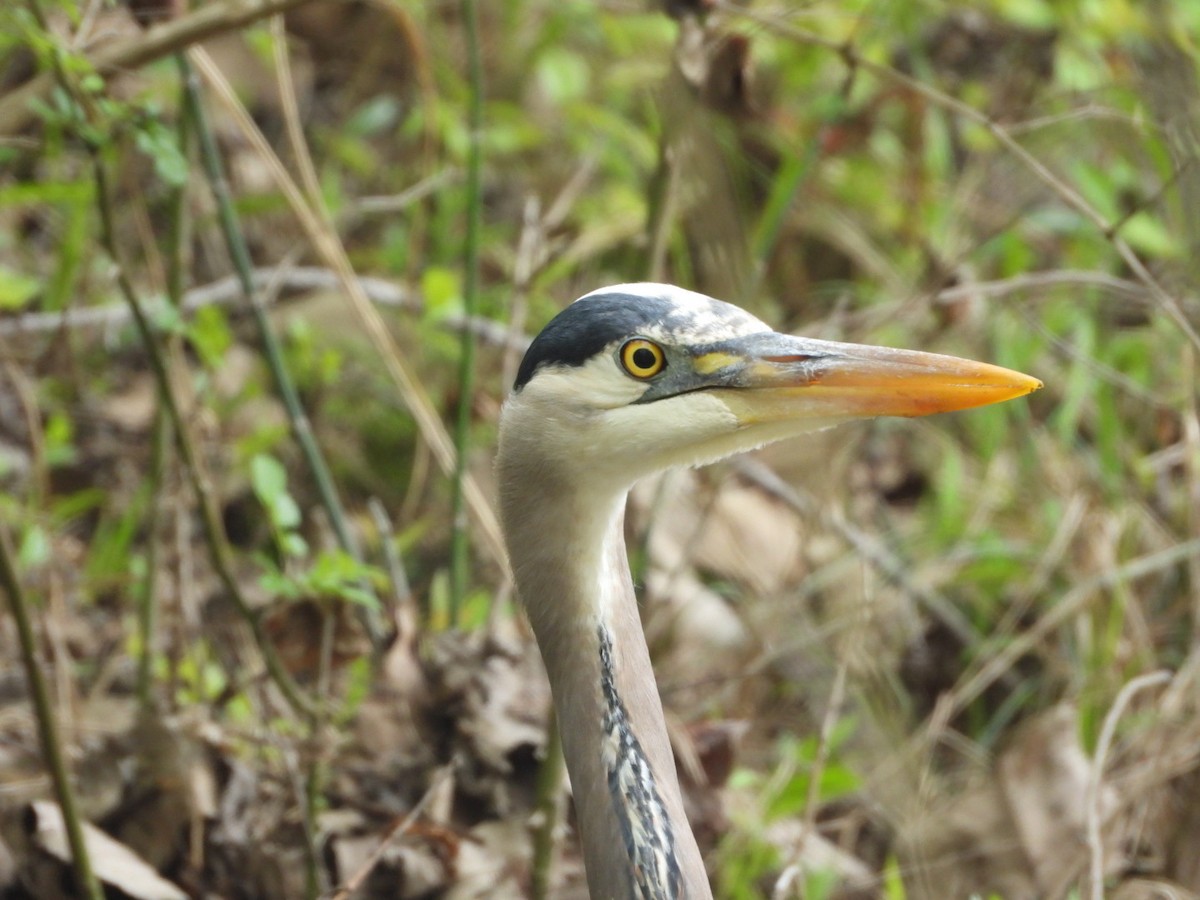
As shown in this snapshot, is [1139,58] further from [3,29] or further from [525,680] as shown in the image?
[3,29]

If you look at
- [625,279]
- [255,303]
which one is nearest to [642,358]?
[255,303]

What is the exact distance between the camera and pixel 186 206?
8.43 ft

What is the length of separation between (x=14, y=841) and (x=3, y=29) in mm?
1267

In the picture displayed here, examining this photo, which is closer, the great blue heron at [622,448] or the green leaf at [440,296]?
the great blue heron at [622,448]

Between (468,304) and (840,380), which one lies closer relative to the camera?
(840,380)

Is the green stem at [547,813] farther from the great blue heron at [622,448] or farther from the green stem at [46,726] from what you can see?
the green stem at [46,726]

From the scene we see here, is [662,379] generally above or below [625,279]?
above

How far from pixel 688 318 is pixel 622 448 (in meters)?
0.18

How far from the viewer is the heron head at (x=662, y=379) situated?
5.67 feet

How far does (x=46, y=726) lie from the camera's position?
6.55ft

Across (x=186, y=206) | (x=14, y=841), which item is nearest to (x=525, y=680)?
(x=14, y=841)

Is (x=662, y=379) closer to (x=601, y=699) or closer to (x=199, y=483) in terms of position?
(x=601, y=699)

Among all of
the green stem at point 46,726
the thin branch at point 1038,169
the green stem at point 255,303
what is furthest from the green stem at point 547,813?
the thin branch at point 1038,169

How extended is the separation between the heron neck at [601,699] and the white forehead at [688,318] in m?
0.23
